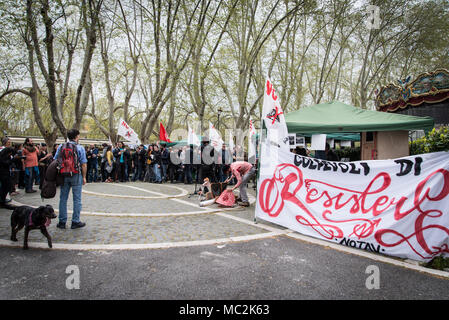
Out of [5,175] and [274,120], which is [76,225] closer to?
[5,175]

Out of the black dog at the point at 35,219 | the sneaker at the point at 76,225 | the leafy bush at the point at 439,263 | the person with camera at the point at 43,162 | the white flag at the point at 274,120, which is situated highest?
the white flag at the point at 274,120

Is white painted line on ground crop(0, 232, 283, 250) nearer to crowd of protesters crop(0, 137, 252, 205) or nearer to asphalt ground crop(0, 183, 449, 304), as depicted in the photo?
asphalt ground crop(0, 183, 449, 304)

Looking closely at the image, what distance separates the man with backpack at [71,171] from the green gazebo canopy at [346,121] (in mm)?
6002

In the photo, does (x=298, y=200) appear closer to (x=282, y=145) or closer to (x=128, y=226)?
(x=282, y=145)

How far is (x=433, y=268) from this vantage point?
141 inches

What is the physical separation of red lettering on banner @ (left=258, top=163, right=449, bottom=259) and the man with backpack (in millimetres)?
3875

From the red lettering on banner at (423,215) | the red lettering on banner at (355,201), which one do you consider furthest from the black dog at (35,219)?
the red lettering on banner at (423,215)

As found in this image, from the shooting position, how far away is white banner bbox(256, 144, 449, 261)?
3785 mm

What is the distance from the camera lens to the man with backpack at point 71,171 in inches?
194

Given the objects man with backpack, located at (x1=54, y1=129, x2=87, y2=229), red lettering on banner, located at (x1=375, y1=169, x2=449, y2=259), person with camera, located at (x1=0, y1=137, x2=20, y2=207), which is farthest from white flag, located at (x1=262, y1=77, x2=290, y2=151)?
Answer: person with camera, located at (x1=0, y1=137, x2=20, y2=207)

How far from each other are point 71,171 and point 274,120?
14.3 ft

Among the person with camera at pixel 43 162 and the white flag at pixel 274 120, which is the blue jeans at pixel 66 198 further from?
the person with camera at pixel 43 162

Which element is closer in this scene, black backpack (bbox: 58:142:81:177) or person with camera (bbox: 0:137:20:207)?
black backpack (bbox: 58:142:81:177)

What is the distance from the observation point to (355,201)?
4.46m
